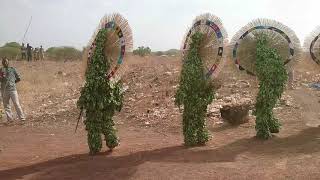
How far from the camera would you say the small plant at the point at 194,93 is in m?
10.2

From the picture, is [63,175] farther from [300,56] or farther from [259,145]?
[300,56]

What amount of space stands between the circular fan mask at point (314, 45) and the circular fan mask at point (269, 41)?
4.72ft

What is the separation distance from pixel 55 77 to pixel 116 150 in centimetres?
1813

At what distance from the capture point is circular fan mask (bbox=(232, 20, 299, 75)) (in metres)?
10.9

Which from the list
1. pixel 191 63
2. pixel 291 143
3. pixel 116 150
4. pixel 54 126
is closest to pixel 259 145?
pixel 291 143

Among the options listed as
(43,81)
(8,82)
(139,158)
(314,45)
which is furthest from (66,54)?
(139,158)

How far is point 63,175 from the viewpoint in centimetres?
845

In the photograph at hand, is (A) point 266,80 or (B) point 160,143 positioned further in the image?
(B) point 160,143

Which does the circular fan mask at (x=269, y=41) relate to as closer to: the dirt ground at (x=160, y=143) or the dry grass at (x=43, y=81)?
the dirt ground at (x=160, y=143)

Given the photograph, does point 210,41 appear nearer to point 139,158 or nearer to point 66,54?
point 139,158

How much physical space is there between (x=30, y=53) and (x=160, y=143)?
2757 centimetres

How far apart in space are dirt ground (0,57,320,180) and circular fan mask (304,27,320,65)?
0.25m

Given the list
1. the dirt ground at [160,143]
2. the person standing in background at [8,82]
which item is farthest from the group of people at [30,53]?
the person standing in background at [8,82]

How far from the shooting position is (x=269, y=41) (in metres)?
10.9
